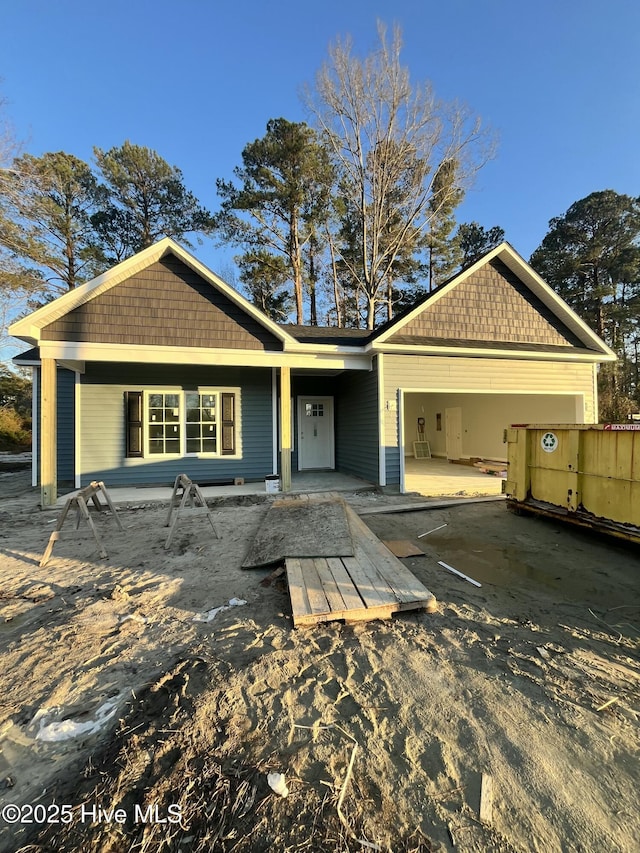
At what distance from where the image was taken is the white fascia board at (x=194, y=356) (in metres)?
7.26

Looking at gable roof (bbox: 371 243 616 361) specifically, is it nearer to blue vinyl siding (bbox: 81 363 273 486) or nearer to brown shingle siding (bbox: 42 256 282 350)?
brown shingle siding (bbox: 42 256 282 350)

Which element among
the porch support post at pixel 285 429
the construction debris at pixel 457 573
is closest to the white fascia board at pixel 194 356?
the porch support post at pixel 285 429

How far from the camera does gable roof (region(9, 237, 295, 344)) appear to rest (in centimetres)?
697

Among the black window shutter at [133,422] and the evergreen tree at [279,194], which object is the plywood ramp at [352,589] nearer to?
the black window shutter at [133,422]

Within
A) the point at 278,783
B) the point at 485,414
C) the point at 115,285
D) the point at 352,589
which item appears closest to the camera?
the point at 278,783

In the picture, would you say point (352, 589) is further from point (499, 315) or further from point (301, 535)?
point (499, 315)

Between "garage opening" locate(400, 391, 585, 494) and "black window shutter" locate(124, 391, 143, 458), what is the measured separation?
6.22 metres

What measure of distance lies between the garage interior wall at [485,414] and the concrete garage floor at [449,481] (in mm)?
1423

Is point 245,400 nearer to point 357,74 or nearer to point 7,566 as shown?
point 7,566

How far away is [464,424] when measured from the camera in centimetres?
1405

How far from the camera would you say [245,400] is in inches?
382

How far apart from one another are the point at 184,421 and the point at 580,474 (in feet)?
26.5

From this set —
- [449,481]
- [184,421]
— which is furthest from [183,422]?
[449,481]

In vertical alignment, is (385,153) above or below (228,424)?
above
